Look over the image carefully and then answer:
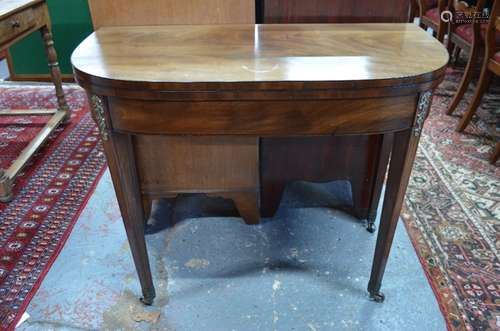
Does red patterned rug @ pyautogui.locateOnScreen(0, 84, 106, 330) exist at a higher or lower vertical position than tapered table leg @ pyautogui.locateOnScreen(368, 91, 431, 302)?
lower

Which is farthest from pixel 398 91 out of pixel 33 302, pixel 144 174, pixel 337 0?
pixel 33 302

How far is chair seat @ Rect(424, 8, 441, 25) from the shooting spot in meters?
3.03

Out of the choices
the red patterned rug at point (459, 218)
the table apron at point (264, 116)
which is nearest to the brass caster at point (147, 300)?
the table apron at point (264, 116)

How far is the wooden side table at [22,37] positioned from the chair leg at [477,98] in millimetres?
2314

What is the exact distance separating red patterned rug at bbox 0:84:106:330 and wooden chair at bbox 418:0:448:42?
244 cm

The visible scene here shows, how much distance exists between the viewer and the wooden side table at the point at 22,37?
5.70 ft

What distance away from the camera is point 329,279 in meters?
1.35

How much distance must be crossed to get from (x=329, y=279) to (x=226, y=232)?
17.1 inches

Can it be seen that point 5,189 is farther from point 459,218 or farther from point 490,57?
point 490,57

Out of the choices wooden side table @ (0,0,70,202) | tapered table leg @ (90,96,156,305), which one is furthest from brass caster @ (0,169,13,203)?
tapered table leg @ (90,96,156,305)

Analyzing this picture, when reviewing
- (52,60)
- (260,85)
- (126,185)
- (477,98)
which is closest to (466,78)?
(477,98)

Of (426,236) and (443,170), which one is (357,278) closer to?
(426,236)

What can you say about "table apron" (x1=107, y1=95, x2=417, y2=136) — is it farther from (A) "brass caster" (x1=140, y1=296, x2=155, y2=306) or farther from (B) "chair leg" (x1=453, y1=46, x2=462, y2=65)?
(B) "chair leg" (x1=453, y1=46, x2=462, y2=65)

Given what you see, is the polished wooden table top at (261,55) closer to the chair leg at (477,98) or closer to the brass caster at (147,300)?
the brass caster at (147,300)
